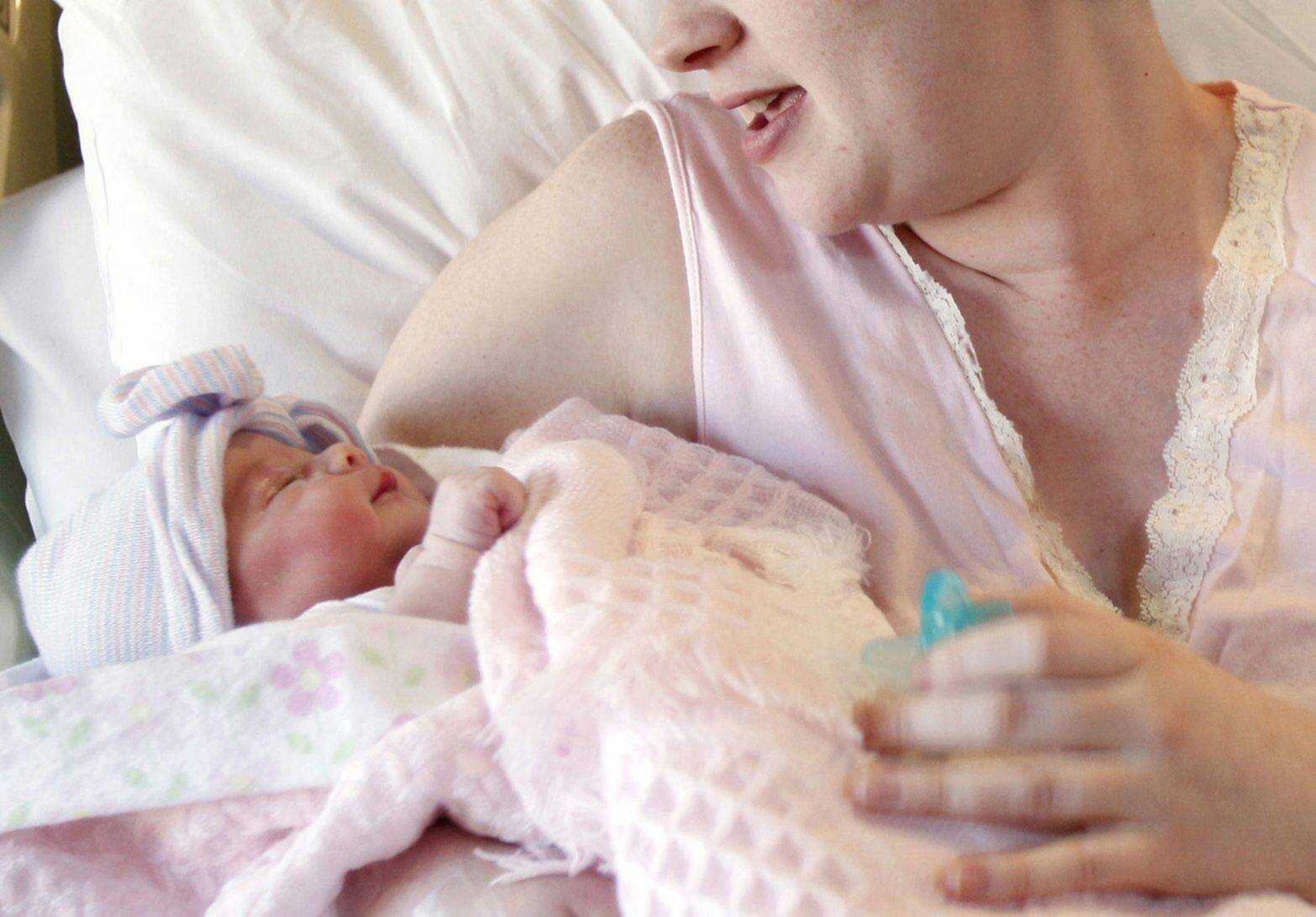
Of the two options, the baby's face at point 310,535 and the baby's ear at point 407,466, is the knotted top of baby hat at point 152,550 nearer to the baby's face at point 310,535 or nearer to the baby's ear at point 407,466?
the baby's face at point 310,535

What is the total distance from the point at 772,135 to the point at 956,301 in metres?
0.29

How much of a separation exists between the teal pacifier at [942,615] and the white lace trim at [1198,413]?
1.28 ft

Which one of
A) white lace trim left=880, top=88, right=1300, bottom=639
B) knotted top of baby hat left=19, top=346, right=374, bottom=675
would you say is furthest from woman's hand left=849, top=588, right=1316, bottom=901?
knotted top of baby hat left=19, top=346, right=374, bottom=675

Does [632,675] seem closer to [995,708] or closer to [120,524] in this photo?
[995,708]

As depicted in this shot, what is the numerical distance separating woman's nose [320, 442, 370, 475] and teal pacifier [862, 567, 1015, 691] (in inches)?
23.2

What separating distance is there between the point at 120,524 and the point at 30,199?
858 millimetres

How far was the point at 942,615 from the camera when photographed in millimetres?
745

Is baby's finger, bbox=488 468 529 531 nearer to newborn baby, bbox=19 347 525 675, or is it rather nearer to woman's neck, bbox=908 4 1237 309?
newborn baby, bbox=19 347 525 675

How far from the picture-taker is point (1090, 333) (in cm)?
121

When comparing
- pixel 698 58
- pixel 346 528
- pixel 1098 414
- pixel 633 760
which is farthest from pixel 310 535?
pixel 1098 414

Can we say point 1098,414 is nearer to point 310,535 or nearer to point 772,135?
point 772,135

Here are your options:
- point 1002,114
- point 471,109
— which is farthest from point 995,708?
point 471,109

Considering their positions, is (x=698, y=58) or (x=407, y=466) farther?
(x=407, y=466)

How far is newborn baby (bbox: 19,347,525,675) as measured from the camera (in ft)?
3.22
